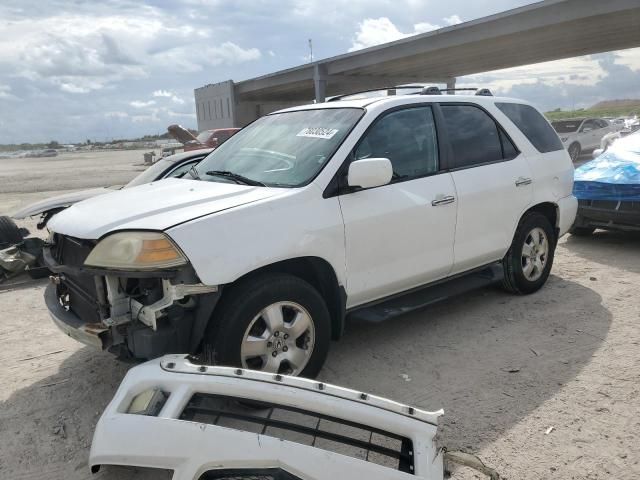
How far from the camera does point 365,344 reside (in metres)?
4.25

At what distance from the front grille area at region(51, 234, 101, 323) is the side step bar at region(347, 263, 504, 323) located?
163 cm

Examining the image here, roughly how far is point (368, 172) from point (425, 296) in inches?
49.8

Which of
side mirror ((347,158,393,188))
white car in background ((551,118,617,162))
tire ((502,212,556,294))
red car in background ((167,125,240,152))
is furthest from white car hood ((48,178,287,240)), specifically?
white car in background ((551,118,617,162))

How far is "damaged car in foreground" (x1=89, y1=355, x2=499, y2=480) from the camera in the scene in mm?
2023

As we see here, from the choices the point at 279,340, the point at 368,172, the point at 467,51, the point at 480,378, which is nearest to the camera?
the point at 279,340

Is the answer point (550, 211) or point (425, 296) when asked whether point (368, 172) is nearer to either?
point (425, 296)

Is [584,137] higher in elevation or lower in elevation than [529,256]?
higher

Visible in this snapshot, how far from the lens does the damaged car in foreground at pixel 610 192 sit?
21.6ft

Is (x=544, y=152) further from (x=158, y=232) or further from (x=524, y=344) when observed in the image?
(x=158, y=232)

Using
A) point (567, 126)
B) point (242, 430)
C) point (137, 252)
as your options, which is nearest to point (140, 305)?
point (137, 252)

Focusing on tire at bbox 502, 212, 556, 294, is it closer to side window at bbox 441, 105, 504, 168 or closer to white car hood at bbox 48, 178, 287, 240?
side window at bbox 441, 105, 504, 168

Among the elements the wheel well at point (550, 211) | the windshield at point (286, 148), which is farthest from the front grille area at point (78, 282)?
the wheel well at point (550, 211)

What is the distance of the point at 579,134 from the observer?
1867 cm

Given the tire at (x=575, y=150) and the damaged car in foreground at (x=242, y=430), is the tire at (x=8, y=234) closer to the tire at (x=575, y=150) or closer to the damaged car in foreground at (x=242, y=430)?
the damaged car in foreground at (x=242, y=430)
